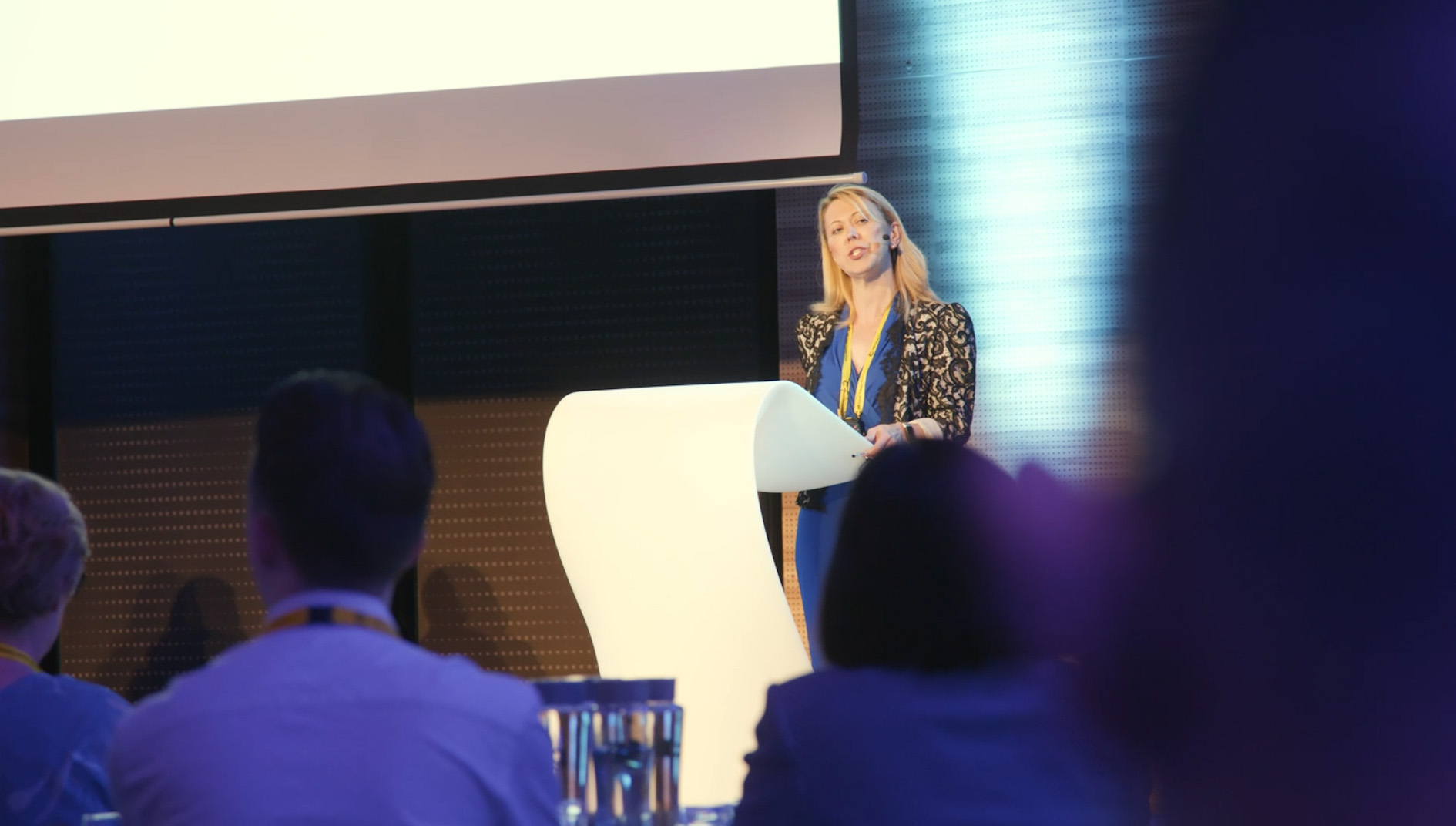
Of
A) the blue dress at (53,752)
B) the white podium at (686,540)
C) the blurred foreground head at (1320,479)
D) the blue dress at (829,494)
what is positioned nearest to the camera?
the blurred foreground head at (1320,479)

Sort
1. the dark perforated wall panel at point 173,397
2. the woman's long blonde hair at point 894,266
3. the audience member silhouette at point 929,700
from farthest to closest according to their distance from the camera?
the dark perforated wall panel at point 173,397
the woman's long blonde hair at point 894,266
the audience member silhouette at point 929,700

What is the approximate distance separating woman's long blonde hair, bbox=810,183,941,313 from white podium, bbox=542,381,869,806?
1.25 metres

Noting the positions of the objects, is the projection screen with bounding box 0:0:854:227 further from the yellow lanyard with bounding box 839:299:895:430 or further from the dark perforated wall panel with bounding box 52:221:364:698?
the dark perforated wall panel with bounding box 52:221:364:698

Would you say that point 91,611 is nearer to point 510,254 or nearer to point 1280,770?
point 510,254

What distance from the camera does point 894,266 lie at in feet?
10.8

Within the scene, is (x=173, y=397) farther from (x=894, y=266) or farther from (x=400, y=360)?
(x=894, y=266)

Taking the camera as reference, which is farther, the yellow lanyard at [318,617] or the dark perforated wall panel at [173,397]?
the dark perforated wall panel at [173,397]

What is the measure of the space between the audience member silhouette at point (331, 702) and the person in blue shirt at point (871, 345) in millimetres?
2007

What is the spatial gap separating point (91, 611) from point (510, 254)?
192 cm

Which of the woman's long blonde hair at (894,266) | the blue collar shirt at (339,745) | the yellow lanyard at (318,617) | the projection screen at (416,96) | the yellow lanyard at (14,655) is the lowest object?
the yellow lanyard at (14,655)

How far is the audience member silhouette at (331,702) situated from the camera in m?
0.85

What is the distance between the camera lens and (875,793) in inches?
36.8

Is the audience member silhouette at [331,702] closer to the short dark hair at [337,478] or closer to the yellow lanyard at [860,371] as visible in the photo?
the short dark hair at [337,478]

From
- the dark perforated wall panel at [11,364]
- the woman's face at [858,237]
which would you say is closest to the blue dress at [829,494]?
the woman's face at [858,237]
